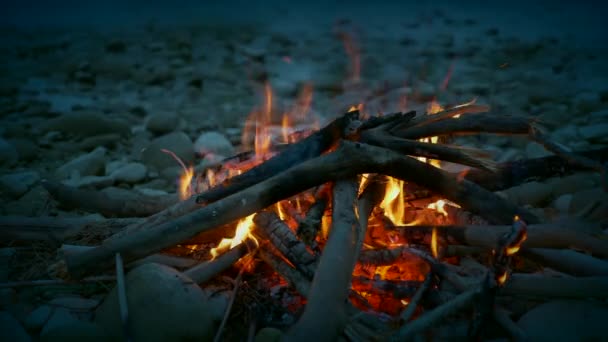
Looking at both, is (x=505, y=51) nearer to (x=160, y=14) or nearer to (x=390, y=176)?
(x=390, y=176)

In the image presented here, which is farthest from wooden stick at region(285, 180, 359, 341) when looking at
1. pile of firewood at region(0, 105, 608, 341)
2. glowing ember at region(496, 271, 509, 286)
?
glowing ember at region(496, 271, 509, 286)

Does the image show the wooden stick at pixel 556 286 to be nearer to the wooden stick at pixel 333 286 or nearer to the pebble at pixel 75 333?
the wooden stick at pixel 333 286

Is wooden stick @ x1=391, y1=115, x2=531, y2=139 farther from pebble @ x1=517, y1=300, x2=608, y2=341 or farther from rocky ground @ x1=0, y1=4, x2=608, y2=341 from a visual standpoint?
pebble @ x1=517, y1=300, x2=608, y2=341

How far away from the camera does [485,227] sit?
2.01m

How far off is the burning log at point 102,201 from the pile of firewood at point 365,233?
0.41 m

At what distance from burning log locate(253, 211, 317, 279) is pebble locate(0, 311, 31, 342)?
109 centimetres

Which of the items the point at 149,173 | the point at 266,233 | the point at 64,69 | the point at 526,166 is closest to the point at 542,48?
the point at 526,166

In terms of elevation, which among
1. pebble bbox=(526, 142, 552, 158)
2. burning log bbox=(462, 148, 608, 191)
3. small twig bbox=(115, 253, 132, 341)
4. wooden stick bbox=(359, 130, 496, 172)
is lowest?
small twig bbox=(115, 253, 132, 341)

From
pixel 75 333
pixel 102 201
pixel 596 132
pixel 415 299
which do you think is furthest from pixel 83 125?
pixel 596 132

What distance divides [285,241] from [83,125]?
439 centimetres

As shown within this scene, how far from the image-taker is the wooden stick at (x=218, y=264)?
2006 mm

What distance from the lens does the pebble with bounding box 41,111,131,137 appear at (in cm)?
529

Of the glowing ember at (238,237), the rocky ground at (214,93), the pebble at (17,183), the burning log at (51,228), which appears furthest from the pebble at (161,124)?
the glowing ember at (238,237)

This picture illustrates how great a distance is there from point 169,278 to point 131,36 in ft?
34.8
